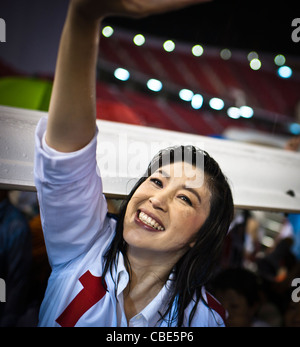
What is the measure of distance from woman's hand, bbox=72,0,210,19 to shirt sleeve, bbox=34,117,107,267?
0.23 meters

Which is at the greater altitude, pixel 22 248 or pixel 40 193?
pixel 40 193

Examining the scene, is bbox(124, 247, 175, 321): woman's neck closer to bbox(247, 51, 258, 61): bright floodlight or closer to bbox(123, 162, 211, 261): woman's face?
bbox(123, 162, 211, 261): woman's face

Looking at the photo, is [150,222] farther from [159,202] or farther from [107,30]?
[107,30]

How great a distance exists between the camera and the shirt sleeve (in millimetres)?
593

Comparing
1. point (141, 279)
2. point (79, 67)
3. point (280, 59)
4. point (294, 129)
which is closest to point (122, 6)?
point (79, 67)

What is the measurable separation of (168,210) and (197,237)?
0.43 ft

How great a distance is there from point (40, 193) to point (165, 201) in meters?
0.29

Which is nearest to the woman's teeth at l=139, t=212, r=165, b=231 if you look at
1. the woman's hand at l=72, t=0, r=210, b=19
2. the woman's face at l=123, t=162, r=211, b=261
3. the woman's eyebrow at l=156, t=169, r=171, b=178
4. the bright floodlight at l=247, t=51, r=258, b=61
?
the woman's face at l=123, t=162, r=211, b=261

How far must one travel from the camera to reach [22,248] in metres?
1.03

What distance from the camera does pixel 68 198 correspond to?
0.64m
